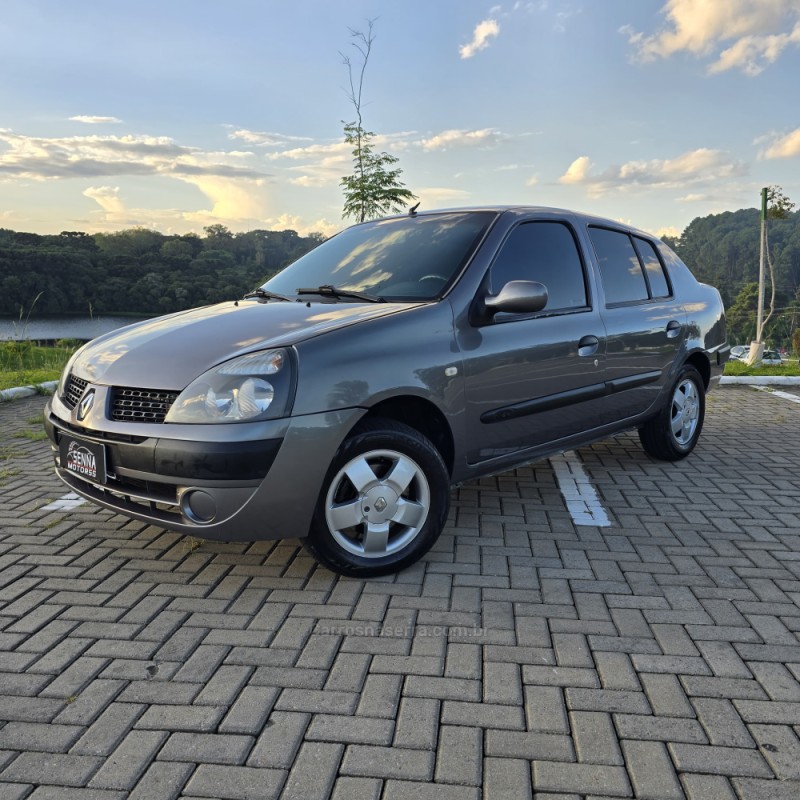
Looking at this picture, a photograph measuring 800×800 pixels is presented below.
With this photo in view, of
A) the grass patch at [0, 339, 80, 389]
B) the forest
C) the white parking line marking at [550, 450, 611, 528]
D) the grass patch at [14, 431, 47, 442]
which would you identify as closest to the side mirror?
the white parking line marking at [550, 450, 611, 528]

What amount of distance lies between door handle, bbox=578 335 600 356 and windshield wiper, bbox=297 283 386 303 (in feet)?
4.36

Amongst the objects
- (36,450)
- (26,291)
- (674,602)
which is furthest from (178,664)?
(26,291)

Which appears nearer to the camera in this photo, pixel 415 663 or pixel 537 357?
pixel 415 663

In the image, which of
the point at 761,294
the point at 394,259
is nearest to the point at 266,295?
the point at 394,259

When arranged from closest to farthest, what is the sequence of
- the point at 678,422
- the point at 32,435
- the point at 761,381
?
1. the point at 678,422
2. the point at 32,435
3. the point at 761,381

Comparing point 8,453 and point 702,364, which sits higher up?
point 702,364

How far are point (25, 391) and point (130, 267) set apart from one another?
2.87 m

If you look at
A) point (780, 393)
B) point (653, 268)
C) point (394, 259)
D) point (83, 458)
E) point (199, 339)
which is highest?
point (394, 259)

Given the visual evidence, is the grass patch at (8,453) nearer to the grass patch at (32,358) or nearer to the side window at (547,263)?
the side window at (547,263)

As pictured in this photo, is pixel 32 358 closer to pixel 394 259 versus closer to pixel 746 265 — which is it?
pixel 394 259

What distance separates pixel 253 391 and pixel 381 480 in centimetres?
73

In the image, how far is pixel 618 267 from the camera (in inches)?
190

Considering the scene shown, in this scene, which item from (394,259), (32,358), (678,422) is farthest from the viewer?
(32,358)

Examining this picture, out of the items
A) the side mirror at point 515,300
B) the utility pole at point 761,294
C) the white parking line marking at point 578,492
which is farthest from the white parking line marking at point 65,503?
the utility pole at point 761,294
